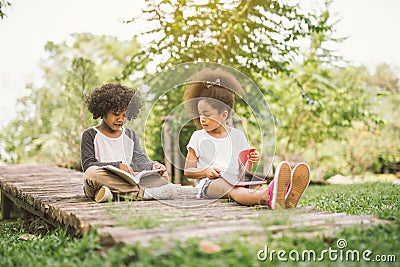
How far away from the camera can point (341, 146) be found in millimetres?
11156

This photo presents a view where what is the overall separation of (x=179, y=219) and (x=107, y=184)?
97 centimetres

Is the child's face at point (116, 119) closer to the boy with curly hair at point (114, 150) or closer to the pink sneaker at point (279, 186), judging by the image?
the boy with curly hair at point (114, 150)

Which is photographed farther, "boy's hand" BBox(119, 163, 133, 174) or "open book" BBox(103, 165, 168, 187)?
"boy's hand" BBox(119, 163, 133, 174)

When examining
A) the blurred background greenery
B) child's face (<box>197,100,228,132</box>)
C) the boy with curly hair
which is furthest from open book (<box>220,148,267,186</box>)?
the blurred background greenery

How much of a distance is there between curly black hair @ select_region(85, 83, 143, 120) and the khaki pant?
0.48 metres

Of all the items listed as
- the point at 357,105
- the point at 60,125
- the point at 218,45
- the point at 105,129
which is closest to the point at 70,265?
the point at 105,129

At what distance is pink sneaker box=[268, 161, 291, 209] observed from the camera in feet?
8.93

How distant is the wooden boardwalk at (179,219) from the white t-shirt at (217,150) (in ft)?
0.88

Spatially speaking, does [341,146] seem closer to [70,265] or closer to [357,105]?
[357,105]

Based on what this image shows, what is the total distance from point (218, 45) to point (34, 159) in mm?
6087

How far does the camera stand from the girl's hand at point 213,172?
3.13 metres

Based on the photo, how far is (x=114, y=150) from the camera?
3.43 metres

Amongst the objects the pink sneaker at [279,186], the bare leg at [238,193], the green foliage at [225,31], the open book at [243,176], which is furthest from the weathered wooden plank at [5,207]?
the pink sneaker at [279,186]

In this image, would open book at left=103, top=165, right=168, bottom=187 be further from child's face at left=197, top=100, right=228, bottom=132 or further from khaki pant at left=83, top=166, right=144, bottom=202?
child's face at left=197, top=100, right=228, bottom=132
